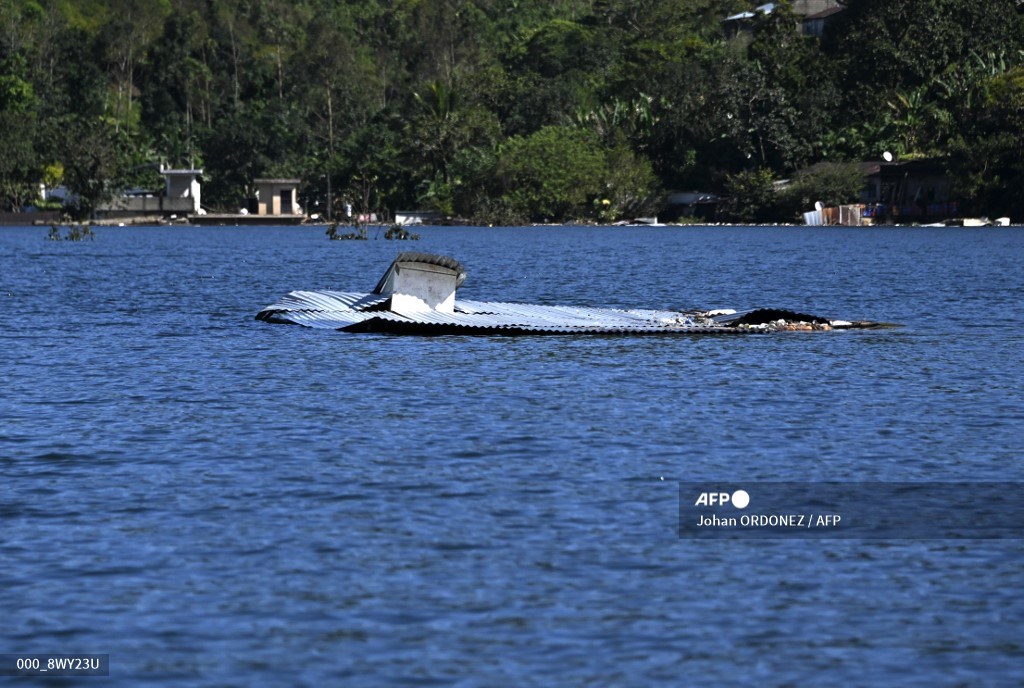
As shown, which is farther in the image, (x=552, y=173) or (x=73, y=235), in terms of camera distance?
(x=552, y=173)

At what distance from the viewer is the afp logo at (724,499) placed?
1795 centimetres

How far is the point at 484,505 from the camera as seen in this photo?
17.7 meters

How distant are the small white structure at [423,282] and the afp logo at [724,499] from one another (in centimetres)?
2262

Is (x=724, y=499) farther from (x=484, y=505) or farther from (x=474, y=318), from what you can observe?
(x=474, y=318)

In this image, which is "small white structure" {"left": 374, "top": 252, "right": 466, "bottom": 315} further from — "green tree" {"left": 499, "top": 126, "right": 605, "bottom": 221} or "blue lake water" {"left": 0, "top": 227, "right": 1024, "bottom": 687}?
"green tree" {"left": 499, "top": 126, "right": 605, "bottom": 221}

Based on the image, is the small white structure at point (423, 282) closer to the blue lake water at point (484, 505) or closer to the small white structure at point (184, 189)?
the blue lake water at point (484, 505)

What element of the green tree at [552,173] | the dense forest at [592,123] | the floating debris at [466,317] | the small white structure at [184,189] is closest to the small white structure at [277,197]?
the dense forest at [592,123]

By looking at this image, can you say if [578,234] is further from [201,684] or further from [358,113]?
[201,684]

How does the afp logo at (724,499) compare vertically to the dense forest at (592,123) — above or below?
below

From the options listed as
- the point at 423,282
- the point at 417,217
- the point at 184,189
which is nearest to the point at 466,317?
the point at 423,282

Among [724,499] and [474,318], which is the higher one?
[474,318]

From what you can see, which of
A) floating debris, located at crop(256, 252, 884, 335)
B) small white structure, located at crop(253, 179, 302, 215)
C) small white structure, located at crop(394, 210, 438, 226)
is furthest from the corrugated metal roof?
small white structure, located at crop(253, 179, 302, 215)

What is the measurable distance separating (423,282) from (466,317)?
173cm

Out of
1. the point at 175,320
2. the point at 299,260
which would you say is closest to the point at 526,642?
the point at 175,320
